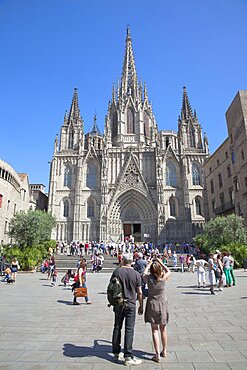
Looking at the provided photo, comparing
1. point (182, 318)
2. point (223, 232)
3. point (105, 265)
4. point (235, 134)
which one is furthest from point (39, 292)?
point (235, 134)

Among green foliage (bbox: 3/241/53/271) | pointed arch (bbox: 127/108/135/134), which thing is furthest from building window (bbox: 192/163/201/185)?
green foliage (bbox: 3/241/53/271)

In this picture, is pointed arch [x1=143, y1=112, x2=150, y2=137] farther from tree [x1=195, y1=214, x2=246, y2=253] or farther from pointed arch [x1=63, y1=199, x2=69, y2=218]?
tree [x1=195, y1=214, x2=246, y2=253]

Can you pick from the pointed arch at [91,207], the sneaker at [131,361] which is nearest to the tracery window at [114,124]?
the pointed arch at [91,207]

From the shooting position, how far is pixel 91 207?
128 feet

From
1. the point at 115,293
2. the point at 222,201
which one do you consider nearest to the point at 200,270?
the point at 115,293

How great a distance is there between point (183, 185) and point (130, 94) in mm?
21276

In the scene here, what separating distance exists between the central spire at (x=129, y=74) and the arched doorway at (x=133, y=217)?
2174 cm

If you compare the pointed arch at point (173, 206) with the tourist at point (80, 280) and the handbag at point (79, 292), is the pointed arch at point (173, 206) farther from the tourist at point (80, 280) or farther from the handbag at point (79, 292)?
the handbag at point (79, 292)

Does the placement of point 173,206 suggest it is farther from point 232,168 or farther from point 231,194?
point 232,168

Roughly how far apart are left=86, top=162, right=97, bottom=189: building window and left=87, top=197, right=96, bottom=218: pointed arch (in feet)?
7.31

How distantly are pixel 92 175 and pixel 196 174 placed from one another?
1722cm

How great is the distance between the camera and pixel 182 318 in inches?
247

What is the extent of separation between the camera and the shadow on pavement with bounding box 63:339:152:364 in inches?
157

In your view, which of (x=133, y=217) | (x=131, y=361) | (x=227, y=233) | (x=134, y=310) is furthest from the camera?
(x=133, y=217)
